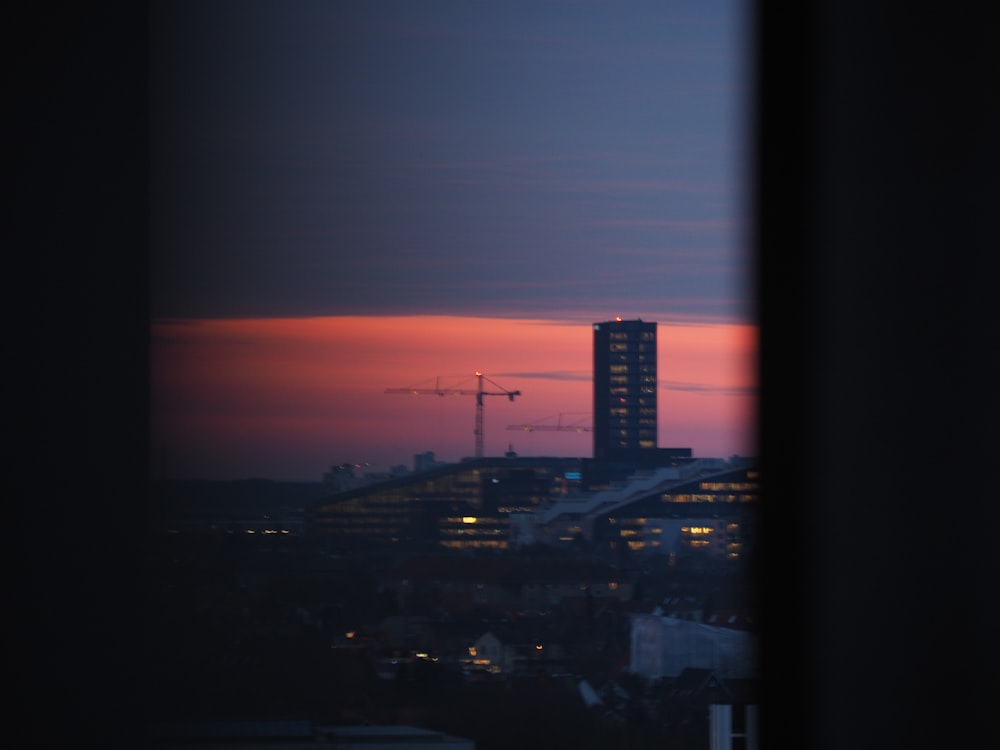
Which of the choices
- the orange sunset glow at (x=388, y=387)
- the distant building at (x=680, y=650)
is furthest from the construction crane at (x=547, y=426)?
the distant building at (x=680, y=650)

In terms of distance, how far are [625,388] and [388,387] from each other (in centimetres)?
45

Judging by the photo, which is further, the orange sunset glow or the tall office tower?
the tall office tower

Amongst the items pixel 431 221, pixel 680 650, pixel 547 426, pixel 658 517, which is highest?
pixel 431 221

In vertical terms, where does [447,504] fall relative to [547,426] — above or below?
below

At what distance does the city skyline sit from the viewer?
1.79m

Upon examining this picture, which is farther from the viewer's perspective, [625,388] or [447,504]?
[625,388]

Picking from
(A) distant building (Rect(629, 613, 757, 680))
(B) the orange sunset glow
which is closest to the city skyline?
(B) the orange sunset glow

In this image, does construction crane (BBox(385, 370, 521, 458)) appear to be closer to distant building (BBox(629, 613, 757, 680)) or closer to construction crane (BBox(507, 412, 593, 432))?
construction crane (BBox(507, 412, 593, 432))

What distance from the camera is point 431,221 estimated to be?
6.11 ft

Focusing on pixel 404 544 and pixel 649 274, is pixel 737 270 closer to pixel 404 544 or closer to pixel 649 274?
pixel 649 274

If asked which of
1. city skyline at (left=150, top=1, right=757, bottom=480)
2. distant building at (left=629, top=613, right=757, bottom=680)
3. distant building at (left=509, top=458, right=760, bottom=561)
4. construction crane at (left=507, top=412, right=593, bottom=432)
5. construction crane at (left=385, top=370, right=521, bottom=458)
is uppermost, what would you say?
city skyline at (left=150, top=1, right=757, bottom=480)

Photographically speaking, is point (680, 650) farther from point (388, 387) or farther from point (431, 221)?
point (431, 221)

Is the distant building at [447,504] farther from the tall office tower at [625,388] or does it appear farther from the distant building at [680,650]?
the distant building at [680,650]

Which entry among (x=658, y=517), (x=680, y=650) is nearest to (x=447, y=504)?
(x=658, y=517)
